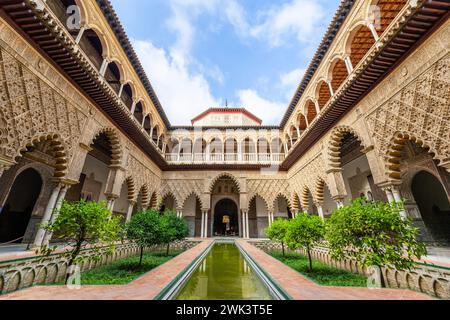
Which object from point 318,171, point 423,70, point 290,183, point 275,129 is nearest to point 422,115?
point 423,70

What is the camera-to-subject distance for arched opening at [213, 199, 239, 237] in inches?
651

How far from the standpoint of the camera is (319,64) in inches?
330

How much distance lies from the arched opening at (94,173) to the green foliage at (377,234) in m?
9.37

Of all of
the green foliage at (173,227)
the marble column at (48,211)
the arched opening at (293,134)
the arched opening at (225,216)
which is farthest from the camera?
the arched opening at (225,216)

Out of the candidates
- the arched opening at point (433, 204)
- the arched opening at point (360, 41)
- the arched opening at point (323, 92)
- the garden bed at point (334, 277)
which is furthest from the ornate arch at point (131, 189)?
the arched opening at point (433, 204)

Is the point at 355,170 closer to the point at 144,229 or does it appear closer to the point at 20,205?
the point at 144,229

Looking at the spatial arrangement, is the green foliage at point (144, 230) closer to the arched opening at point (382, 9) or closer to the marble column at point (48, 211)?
the marble column at point (48, 211)

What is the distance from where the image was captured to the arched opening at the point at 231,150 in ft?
46.9

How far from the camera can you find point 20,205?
26.2 ft

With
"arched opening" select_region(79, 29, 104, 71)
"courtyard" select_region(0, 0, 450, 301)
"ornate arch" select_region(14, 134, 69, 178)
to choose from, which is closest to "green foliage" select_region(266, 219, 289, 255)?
"courtyard" select_region(0, 0, 450, 301)

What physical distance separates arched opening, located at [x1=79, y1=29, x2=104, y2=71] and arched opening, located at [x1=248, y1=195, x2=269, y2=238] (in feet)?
42.2

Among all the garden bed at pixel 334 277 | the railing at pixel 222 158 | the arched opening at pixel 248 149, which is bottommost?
the garden bed at pixel 334 277

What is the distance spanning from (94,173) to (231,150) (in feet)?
29.9

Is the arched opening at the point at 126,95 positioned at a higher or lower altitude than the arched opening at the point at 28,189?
higher
